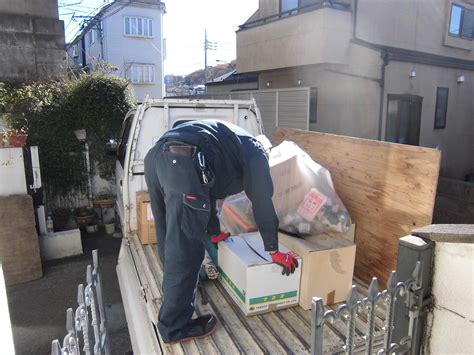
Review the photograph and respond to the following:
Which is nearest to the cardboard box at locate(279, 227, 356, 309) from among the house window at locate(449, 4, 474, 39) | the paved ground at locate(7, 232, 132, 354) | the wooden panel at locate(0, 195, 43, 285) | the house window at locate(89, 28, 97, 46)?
the paved ground at locate(7, 232, 132, 354)

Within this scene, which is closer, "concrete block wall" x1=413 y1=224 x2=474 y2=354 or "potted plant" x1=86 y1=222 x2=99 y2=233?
"concrete block wall" x1=413 y1=224 x2=474 y2=354

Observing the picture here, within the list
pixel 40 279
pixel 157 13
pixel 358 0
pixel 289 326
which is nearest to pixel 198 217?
pixel 289 326

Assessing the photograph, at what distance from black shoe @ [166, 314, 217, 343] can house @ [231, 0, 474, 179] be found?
21.1 ft

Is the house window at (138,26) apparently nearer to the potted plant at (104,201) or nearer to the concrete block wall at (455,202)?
the potted plant at (104,201)

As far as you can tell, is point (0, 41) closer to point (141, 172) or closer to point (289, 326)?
point (141, 172)

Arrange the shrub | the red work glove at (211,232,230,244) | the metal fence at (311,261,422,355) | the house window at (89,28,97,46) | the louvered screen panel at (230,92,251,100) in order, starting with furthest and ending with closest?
the house window at (89,28,97,46) < the louvered screen panel at (230,92,251,100) < the shrub < the red work glove at (211,232,230,244) < the metal fence at (311,261,422,355)

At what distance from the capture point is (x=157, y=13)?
2370 centimetres

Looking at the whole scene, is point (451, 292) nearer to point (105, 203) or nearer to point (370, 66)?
point (105, 203)

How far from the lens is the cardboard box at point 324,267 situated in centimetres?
218

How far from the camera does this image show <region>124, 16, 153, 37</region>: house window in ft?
75.0

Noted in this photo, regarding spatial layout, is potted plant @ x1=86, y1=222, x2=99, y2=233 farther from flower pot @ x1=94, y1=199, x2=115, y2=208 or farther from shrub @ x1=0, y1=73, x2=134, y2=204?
shrub @ x1=0, y1=73, x2=134, y2=204

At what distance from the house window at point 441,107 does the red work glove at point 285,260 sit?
33.8 feet

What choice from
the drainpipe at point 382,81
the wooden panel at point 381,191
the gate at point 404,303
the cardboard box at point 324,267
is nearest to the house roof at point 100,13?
the drainpipe at point 382,81

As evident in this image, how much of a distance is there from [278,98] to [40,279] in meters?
6.20
